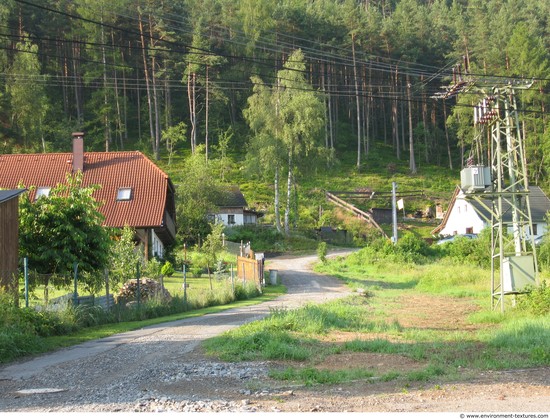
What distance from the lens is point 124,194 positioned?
146 feet

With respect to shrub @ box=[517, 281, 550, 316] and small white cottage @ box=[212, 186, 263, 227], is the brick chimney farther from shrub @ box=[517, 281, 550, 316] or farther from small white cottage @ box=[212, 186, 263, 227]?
shrub @ box=[517, 281, 550, 316]

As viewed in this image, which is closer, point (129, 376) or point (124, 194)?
point (129, 376)

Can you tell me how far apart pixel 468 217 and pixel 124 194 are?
3308 cm

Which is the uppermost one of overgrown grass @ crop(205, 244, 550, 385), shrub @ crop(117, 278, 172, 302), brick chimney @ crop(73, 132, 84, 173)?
brick chimney @ crop(73, 132, 84, 173)

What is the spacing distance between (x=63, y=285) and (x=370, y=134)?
262ft

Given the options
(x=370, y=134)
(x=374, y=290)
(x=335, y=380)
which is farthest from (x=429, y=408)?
(x=370, y=134)

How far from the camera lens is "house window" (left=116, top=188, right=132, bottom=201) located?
145 ft

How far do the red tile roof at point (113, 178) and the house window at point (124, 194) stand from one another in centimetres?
25

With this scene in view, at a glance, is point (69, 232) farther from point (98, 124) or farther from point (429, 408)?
point (98, 124)

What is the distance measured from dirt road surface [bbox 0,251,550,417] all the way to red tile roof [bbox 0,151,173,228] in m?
28.0

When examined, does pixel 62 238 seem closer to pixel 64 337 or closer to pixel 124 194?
pixel 64 337

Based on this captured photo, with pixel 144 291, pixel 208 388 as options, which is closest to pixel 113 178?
pixel 144 291

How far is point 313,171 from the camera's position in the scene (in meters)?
64.2

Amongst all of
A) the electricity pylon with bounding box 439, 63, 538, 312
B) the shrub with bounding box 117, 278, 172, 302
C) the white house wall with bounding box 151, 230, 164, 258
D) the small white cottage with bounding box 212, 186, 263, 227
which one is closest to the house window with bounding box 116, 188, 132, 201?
the white house wall with bounding box 151, 230, 164, 258
